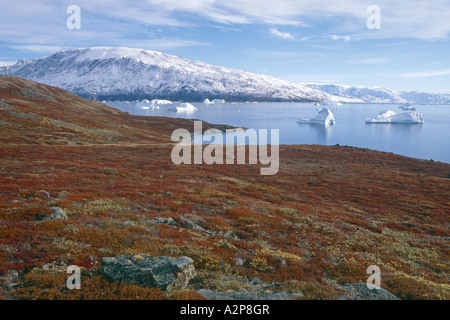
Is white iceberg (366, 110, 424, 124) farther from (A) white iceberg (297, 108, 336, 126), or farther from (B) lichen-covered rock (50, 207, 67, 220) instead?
(B) lichen-covered rock (50, 207, 67, 220)

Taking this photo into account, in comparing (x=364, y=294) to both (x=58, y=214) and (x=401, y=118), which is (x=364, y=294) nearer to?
(x=58, y=214)

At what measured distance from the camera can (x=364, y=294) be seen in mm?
11227

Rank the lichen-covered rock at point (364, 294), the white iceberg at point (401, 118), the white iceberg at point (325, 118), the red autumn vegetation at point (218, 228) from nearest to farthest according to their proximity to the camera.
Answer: the lichen-covered rock at point (364, 294) < the red autumn vegetation at point (218, 228) < the white iceberg at point (325, 118) < the white iceberg at point (401, 118)

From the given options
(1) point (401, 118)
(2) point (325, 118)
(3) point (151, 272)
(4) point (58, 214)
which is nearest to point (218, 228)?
(3) point (151, 272)

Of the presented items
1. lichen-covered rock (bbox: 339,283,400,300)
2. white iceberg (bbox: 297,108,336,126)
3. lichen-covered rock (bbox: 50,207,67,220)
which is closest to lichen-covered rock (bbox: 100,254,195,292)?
lichen-covered rock (bbox: 339,283,400,300)

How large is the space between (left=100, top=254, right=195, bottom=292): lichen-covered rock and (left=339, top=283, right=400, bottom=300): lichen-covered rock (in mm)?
6504

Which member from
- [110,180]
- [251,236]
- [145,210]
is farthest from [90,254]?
[110,180]

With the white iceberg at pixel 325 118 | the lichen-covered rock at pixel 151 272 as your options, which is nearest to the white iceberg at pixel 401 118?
the white iceberg at pixel 325 118

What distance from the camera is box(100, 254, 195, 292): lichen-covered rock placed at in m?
9.81

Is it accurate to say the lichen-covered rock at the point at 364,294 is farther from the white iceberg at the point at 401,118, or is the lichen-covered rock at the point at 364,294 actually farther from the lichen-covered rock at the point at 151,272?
the white iceberg at the point at 401,118

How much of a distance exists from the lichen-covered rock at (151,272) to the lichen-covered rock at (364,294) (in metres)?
6.50

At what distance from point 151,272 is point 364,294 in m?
8.91

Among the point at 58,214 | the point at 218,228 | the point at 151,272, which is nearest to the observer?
the point at 151,272

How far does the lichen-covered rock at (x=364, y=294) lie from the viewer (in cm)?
1094
